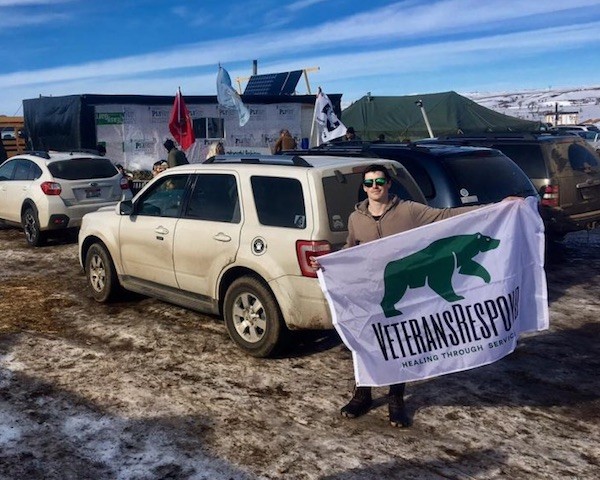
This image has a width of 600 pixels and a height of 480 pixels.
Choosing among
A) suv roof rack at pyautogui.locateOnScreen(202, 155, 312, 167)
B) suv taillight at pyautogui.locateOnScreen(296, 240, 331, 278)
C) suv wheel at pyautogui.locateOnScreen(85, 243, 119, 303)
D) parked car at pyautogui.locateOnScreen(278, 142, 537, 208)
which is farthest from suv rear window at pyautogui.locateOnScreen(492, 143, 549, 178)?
suv wheel at pyautogui.locateOnScreen(85, 243, 119, 303)

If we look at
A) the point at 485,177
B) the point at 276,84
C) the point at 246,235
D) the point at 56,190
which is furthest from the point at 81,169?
the point at 276,84

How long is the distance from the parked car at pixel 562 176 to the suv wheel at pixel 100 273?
20.4 ft

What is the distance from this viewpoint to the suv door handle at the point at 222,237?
634 centimetres

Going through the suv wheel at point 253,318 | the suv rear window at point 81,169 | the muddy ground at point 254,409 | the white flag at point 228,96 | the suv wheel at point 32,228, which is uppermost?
the white flag at point 228,96

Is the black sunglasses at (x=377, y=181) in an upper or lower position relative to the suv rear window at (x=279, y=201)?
upper

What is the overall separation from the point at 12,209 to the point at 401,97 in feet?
69.8

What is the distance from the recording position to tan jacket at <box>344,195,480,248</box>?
4953mm

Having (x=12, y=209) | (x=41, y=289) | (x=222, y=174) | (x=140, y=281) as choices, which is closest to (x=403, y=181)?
(x=222, y=174)

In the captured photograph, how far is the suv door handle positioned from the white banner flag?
1751 millimetres

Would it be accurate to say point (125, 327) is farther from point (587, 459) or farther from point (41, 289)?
point (587, 459)

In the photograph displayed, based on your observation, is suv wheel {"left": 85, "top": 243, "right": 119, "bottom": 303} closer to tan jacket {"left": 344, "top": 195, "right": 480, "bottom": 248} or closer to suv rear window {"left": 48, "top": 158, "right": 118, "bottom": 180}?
tan jacket {"left": 344, "top": 195, "right": 480, "bottom": 248}

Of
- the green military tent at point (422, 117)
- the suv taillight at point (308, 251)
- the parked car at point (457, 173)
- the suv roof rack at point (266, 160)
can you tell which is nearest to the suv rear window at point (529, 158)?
the parked car at point (457, 173)

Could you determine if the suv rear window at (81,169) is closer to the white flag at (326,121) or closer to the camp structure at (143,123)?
the camp structure at (143,123)

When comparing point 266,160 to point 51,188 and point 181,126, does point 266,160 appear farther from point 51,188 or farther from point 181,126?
point 181,126
